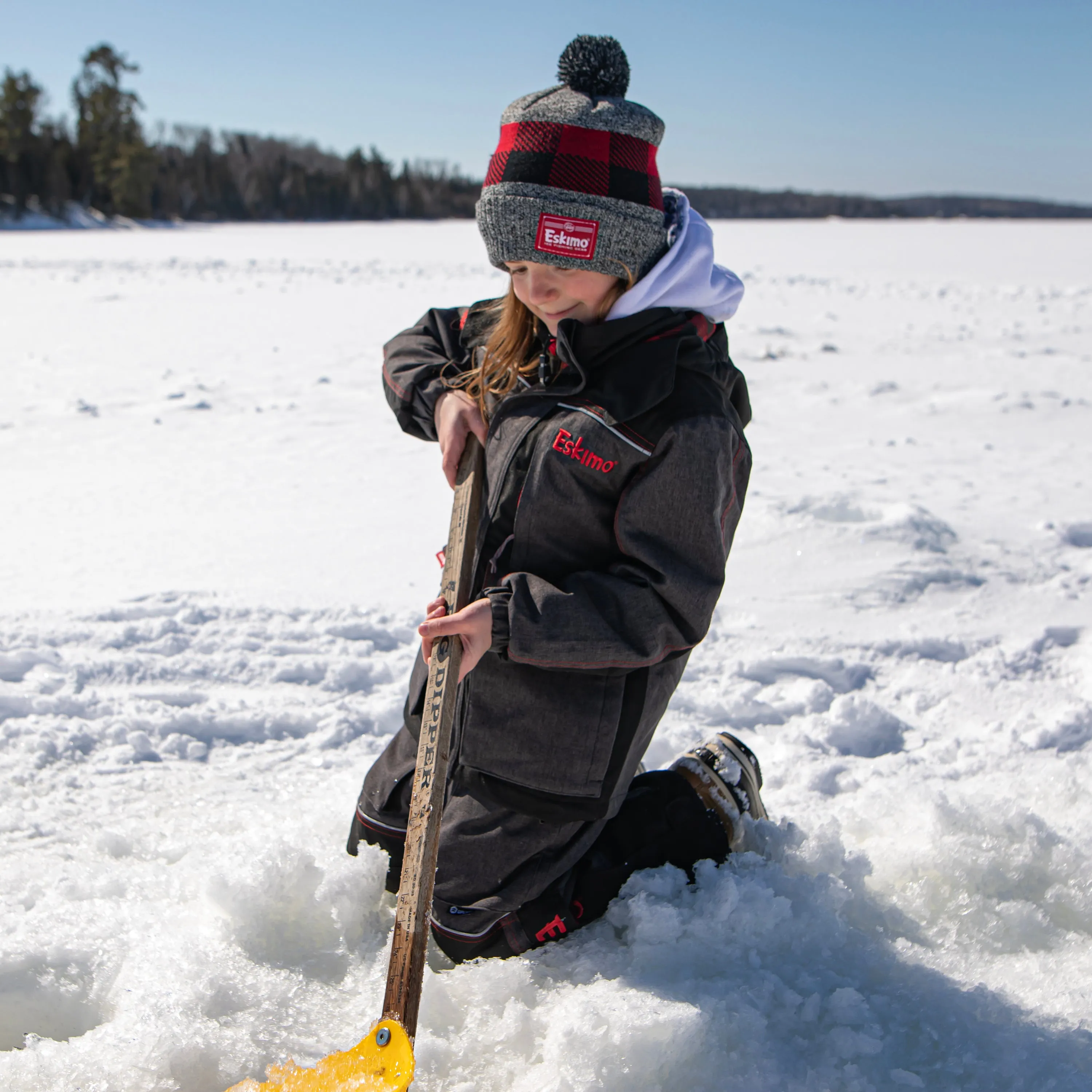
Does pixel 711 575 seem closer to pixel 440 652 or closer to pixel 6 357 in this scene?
pixel 440 652

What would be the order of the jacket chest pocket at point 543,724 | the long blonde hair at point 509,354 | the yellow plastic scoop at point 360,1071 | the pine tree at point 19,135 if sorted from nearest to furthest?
the yellow plastic scoop at point 360,1071, the jacket chest pocket at point 543,724, the long blonde hair at point 509,354, the pine tree at point 19,135

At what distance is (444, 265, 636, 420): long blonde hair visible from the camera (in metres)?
1.59

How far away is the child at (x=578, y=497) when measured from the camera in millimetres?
1352

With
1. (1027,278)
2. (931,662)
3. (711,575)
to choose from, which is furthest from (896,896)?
(1027,278)

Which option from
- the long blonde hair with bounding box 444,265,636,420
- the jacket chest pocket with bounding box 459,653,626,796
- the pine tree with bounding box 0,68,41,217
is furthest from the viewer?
the pine tree with bounding box 0,68,41,217

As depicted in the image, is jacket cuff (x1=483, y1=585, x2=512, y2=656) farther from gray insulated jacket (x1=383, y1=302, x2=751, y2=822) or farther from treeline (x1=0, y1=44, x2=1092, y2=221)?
treeline (x1=0, y1=44, x2=1092, y2=221)

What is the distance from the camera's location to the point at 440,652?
4.60ft

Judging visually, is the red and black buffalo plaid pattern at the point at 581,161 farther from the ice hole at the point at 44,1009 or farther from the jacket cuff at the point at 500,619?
the ice hole at the point at 44,1009

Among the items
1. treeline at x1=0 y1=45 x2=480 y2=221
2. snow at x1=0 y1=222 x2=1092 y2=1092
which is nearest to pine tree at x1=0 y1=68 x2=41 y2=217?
treeline at x1=0 y1=45 x2=480 y2=221

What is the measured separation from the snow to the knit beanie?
105cm

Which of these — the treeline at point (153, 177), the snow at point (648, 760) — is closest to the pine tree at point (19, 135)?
the treeline at point (153, 177)

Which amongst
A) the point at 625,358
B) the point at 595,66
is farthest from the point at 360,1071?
the point at 595,66

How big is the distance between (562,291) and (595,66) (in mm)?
323

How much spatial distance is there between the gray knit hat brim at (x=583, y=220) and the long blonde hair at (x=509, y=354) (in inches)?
5.2
